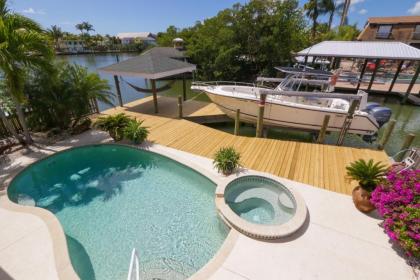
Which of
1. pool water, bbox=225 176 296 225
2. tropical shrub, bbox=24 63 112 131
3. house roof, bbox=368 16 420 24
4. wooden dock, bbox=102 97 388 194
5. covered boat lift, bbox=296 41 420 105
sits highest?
house roof, bbox=368 16 420 24

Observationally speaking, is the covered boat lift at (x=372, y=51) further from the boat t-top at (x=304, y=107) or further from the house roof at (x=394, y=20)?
the house roof at (x=394, y=20)

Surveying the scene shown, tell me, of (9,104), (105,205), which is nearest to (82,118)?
(9,104)

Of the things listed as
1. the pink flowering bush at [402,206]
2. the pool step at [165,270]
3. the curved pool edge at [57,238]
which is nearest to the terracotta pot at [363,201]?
the pink flowering bush at [402,206]

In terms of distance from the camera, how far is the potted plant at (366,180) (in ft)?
16.3

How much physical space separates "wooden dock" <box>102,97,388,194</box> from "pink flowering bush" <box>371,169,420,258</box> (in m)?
1.38

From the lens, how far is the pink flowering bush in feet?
12.4

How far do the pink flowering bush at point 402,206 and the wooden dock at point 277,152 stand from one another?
4.54ft

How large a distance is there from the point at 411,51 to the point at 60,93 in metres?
22.7

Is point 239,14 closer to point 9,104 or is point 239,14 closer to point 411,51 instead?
point 411,51

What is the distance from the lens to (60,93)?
27.0ft

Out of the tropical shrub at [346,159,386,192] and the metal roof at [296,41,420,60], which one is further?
the metal roof at [296,41,420,60]

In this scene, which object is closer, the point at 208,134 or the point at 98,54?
the point at 208,134

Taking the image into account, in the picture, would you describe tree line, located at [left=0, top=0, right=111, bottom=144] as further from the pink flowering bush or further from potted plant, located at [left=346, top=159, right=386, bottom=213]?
the pink flowering bush

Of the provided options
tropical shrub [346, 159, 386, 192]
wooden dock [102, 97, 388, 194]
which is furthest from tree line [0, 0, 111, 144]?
tropical shrub [346, 159, 386, 192]
